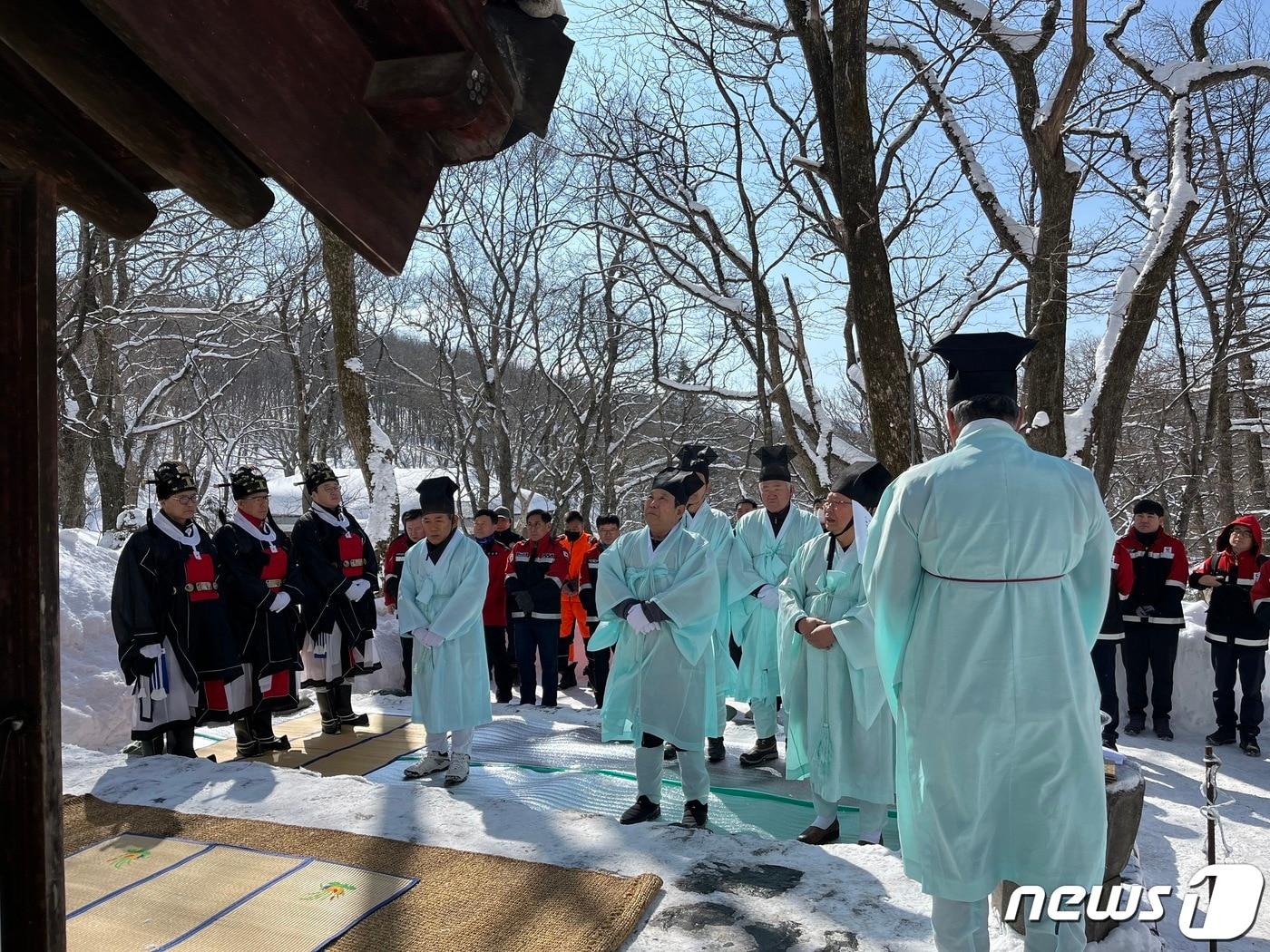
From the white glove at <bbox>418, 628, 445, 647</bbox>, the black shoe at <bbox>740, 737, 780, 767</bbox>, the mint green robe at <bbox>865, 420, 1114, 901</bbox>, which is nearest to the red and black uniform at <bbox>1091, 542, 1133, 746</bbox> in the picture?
the black shoe at <bbox>740, 737, 780, 767</bbox>

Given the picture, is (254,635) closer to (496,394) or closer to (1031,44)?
(1031,44)

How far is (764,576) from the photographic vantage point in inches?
303

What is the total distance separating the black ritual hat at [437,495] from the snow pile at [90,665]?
3526 mm

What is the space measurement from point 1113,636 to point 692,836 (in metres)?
5.56

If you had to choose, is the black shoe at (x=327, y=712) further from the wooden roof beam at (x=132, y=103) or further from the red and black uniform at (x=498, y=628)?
the wooden roof beam at (x=132, y=103)

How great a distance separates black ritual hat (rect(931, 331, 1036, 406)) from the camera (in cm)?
328

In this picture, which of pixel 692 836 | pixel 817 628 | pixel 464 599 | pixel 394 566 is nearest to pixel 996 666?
pixel 692 836

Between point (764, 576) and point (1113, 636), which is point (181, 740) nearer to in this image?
point (764, 576)

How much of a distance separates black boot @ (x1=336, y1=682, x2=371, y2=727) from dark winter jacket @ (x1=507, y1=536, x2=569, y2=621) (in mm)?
1947

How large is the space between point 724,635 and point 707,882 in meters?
3.78

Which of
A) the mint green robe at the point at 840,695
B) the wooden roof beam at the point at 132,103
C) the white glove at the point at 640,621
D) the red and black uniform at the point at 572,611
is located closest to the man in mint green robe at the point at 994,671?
the mint green robe at the point at 840,695

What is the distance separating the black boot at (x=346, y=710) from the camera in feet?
26.1

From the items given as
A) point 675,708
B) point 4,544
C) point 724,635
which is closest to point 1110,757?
point 675,708

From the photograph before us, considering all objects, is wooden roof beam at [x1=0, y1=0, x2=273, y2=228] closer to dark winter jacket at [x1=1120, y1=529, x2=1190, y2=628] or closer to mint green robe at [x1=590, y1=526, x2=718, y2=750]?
mint green robe at [x1=590, y1=526, x2=718, y2=750]
